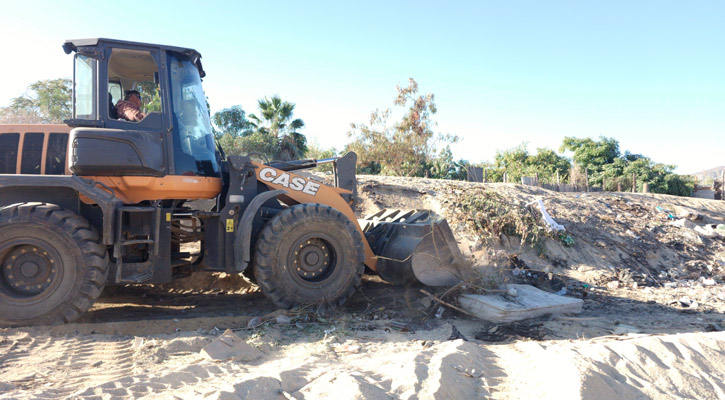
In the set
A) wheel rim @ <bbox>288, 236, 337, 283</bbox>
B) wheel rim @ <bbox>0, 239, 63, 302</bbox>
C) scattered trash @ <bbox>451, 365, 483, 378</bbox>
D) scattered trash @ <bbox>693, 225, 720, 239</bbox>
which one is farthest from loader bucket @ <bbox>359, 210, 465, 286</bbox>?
scattered trash @ <bbox>693, 225, 720, 239</bbox>

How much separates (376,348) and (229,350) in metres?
1.33

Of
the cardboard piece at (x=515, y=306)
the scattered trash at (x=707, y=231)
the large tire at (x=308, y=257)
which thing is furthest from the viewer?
the scattered trash at (x=707, y=231)

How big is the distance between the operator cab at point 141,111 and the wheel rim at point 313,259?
1.36m

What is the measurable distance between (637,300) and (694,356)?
139 inches

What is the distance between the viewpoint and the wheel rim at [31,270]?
13.9ft

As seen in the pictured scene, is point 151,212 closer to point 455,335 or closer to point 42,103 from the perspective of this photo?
point 455,335

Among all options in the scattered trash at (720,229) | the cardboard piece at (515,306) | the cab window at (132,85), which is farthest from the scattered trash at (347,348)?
the scattered trash at (720,229)

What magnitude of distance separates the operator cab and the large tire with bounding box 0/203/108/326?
57 centimetres

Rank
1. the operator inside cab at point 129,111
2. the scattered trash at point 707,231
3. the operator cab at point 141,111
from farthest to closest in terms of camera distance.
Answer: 1. the scattered trash at point 707,231
2. the operator inside cab at point 129,111
3. the operator cab at point 141,111

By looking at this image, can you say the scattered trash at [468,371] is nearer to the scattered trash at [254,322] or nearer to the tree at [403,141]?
the scattered trash at [254,322]

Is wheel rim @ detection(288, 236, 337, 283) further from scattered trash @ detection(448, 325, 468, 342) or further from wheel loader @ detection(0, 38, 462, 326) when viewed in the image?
scattered trash @ detection(448, 325, 468, 342)

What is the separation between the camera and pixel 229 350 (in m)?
3.81

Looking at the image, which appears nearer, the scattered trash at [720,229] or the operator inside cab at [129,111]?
the operator inside cab at [129,111]

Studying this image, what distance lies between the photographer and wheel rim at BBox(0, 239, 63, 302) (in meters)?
4.22
